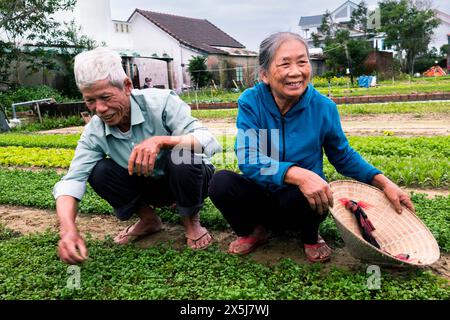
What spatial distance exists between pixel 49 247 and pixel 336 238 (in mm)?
1952

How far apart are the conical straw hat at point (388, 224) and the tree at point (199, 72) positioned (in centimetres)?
2211

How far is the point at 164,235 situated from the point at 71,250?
1.13 m

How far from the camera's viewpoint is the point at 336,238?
2.95 meters

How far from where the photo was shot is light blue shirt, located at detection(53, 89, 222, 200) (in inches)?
110

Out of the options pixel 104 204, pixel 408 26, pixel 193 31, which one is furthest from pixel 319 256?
pixel 408 26

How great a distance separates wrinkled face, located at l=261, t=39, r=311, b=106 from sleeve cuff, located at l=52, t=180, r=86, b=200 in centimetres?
129

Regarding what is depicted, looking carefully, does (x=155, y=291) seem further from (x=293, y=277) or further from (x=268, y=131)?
(x=268, y=131)

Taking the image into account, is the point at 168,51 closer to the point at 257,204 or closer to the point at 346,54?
the point at 346,54

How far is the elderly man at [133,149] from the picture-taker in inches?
97.3

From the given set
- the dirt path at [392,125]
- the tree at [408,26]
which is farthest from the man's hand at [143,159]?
the tree at [408,26]

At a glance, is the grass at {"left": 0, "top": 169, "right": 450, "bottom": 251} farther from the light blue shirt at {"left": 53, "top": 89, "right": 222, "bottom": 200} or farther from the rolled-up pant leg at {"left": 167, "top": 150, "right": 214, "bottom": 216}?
the light blue shirt at {"left": 53, "top": 89, "right": 222, "bottom": 200}

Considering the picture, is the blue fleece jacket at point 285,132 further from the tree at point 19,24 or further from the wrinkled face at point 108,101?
the tree at point 19,24
